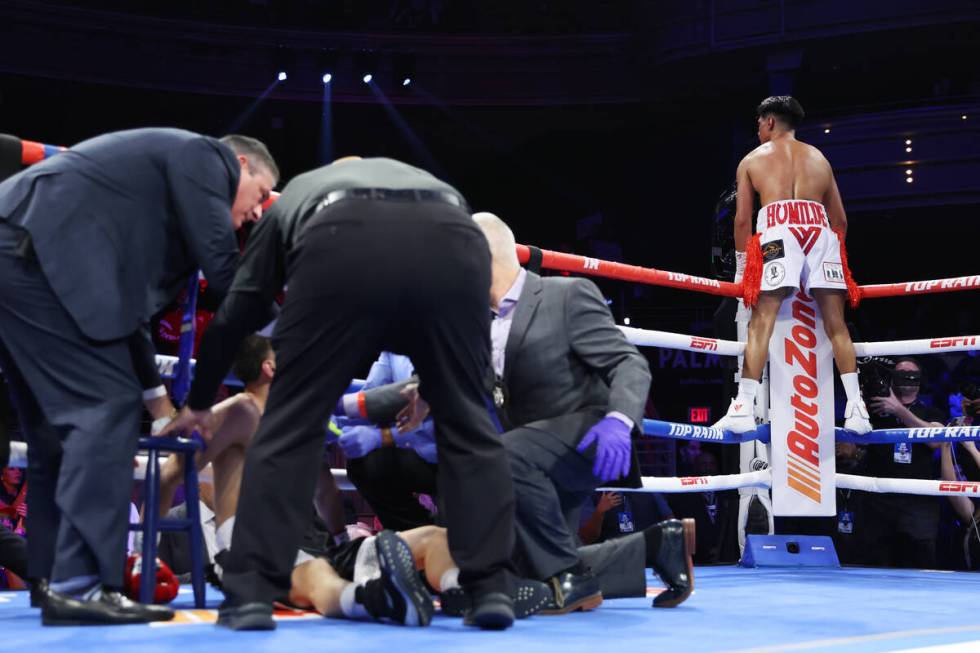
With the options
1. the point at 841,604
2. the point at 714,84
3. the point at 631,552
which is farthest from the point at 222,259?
the point at 714,84

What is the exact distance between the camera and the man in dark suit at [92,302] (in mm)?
1892

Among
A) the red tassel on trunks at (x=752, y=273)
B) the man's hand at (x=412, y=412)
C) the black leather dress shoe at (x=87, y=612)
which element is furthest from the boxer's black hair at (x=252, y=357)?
the red tassel on trunks at (x=752, y=273)

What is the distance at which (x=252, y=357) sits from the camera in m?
2.57

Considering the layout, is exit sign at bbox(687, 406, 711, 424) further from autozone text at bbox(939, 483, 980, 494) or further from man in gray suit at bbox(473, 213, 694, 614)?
man in gray suit at bbox(473, 213, 694, 614)

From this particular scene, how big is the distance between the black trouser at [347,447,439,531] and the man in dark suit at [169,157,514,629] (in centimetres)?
65

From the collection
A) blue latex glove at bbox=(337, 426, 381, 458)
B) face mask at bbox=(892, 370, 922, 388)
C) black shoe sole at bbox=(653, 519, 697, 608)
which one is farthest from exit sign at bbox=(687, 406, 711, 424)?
blue latex glove at bbox=(337, 426, 381, 458)

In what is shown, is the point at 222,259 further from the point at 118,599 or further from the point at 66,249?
the point at 118,599

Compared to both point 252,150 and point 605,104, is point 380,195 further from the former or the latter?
point 605,104

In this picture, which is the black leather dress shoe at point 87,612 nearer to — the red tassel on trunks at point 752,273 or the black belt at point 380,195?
the black belt at point 380,195

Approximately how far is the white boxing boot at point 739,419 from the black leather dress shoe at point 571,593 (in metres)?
1.60

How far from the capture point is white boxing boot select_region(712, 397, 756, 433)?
3785 mm

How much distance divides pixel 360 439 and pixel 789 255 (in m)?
2.13

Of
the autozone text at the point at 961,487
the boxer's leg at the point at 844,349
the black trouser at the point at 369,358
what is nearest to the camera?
the black trouser at the point at 369,358

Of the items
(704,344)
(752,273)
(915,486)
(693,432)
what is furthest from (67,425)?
(915,486)
